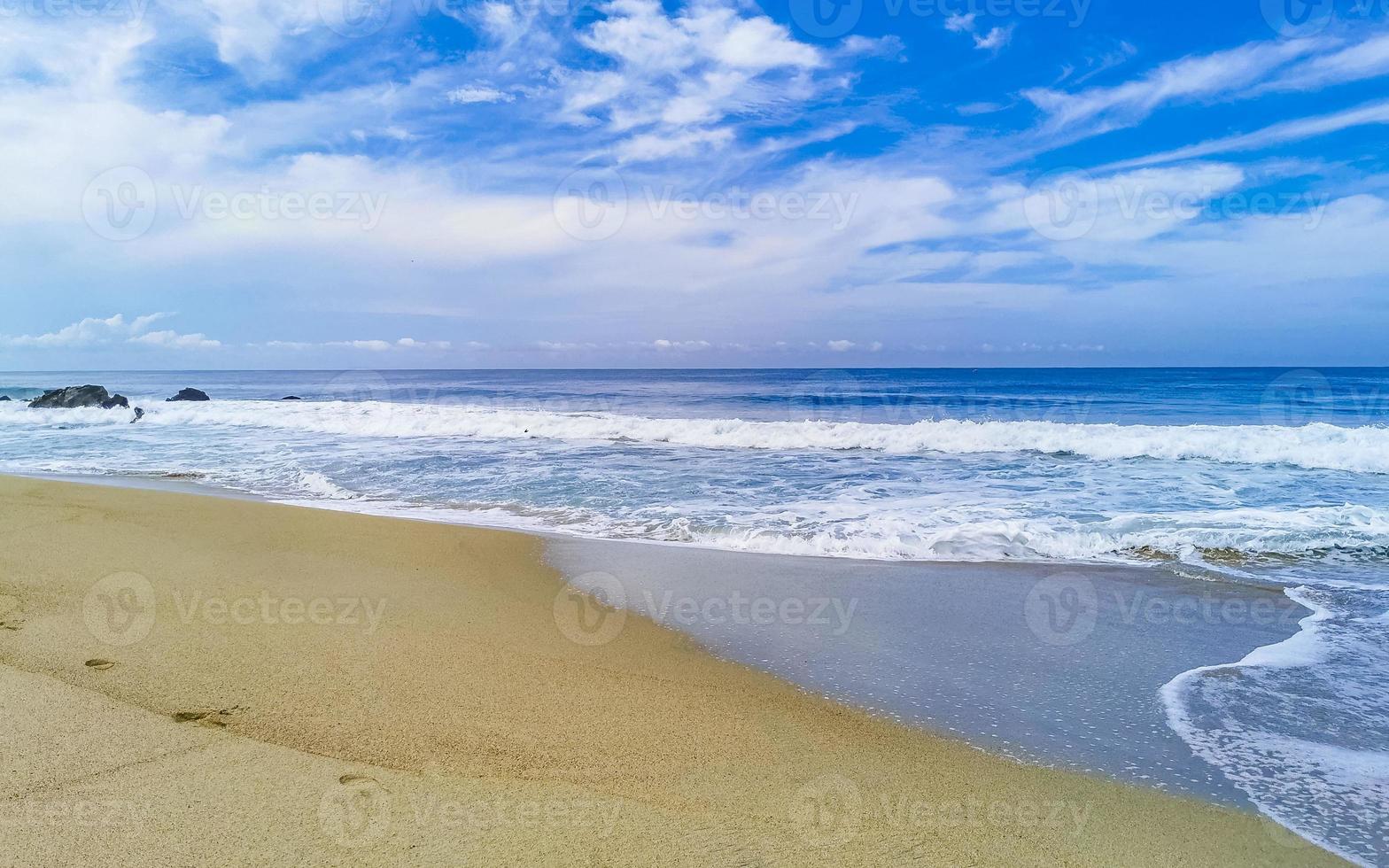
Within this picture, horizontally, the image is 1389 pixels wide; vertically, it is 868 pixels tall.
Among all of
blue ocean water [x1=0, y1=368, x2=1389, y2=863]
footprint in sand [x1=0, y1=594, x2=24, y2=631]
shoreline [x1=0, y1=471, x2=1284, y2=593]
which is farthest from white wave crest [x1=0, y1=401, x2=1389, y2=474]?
footprint in sand [x1=0, y1=594, x2=24, y2=631]

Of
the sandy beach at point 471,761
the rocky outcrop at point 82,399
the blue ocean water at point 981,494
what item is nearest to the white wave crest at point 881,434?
the blue ocean water at point 981,494

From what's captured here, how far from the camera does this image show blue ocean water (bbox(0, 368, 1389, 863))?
12.4 ft

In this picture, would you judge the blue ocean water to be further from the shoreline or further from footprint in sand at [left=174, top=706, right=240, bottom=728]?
footprint in sand at [left=174, top=706, right=240, bottom=728]

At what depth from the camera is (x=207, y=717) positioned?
3369mm

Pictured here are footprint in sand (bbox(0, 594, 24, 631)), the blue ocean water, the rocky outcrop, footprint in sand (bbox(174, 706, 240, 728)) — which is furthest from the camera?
the rocky outcrop

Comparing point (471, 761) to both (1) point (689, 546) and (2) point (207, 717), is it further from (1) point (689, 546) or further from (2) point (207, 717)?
(1) point (689, 546)

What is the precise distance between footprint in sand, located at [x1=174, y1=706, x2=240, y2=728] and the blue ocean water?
461 cm

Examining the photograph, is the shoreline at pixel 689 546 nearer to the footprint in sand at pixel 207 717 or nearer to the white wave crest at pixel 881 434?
the footprint in sand at pixel 207 717

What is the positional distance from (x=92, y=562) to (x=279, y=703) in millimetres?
4098

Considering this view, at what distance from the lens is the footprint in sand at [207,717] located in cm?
330

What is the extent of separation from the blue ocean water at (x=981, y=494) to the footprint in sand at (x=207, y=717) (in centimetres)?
461

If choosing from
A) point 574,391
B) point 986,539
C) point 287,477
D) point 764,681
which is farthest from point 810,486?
point 574,391

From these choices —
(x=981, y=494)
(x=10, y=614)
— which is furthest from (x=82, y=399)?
(x=981, y=494)

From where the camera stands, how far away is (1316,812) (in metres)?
2.94
